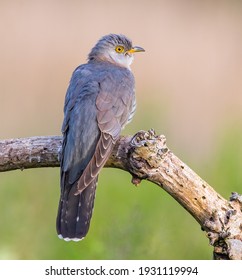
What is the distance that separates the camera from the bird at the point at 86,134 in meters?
5.84

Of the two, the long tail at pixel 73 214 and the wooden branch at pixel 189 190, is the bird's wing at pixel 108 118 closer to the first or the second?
the long tail at pixel 73 214

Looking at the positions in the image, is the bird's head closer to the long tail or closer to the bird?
the bird

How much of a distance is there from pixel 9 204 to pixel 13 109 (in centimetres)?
215

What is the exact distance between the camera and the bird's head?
748 centimetres

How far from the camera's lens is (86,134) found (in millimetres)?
6023

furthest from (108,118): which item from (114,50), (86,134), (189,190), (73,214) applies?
(114,50)

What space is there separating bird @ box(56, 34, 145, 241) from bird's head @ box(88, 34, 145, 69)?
0.68m

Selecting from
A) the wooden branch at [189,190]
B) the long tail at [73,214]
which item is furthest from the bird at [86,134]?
the wooden branch at [189,190]

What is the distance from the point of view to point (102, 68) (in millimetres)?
6887

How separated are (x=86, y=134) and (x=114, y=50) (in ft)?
5.48

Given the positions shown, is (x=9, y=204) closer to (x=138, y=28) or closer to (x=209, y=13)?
(x=138, y=28)

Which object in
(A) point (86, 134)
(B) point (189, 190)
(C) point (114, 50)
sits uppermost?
(C) point (114, 50)

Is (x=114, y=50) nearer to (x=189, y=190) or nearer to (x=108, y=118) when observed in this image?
(x=108, y=118)

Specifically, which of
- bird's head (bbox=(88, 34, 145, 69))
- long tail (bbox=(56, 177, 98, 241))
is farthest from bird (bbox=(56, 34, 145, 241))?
bird's head (bbox=(88, 34, 145, 69))
